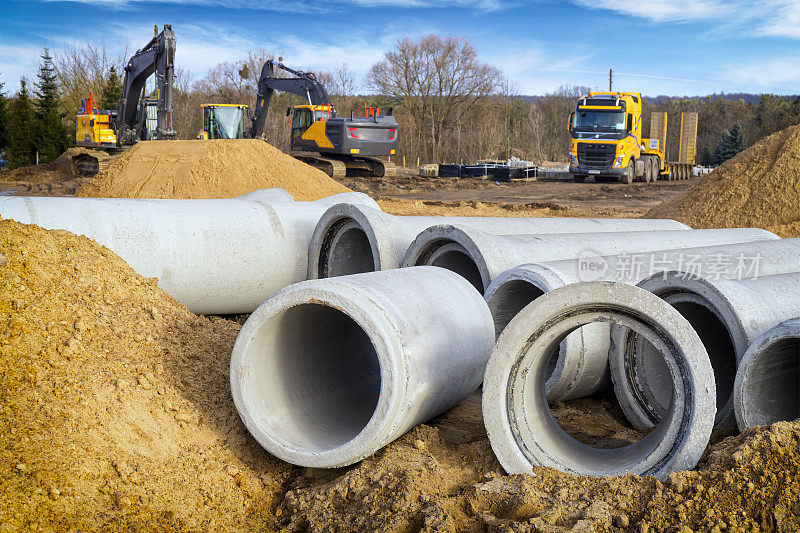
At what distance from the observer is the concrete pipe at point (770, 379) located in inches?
141

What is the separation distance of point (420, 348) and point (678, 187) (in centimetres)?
2508

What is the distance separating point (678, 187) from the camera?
26.0 meters

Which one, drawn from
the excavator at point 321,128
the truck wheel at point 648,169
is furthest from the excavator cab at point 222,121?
the truck wheel at point 648,169

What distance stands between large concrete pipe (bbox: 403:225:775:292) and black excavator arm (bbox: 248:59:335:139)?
16.9 meters

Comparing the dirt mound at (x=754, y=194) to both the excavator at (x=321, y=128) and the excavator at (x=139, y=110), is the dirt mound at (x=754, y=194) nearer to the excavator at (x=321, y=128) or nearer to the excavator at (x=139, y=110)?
the excavator at (x=321, y=128)

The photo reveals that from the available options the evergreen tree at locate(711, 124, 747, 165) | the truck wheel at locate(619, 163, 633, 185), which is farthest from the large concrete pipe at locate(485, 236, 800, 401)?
the evergreen tree at locate(711, 124, 747, 165)

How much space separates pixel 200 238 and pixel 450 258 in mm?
2218

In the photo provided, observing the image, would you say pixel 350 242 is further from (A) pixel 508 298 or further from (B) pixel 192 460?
(B) pixel 192 460

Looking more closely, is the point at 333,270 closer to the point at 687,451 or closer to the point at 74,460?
the point at 74,460

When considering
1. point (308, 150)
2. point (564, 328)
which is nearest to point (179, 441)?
point (564, 328)

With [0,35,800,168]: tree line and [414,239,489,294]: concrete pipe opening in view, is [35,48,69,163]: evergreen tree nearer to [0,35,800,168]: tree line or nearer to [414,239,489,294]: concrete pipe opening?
[0,35,800,168]: tree line

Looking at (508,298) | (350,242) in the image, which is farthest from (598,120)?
(508,298)

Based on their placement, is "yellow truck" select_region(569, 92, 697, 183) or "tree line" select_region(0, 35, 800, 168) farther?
"tree line" select_region(0, 35, 800, 168)

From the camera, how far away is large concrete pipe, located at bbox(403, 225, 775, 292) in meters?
5.23
